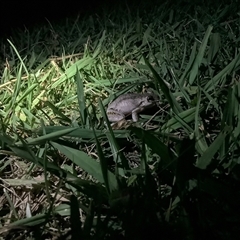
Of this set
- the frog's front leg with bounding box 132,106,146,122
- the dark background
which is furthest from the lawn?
the dark background

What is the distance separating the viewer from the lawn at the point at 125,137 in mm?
1222

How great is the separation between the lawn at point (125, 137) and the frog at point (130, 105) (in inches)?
1.8

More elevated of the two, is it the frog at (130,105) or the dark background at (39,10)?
the dark background at (39,10)

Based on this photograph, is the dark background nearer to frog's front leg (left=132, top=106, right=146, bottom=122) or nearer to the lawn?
the lawn

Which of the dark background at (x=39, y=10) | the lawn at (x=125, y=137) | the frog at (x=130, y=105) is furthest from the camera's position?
the dark background at (x=39, y=10)

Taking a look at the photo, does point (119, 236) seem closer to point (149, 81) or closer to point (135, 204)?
point (135, 204)

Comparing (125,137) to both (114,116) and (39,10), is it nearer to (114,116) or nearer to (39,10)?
(114,116)

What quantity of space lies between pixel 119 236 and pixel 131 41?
1.49 metres

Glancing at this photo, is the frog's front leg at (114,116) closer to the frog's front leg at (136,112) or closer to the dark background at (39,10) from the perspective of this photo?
the frog's front leg at (136,112)

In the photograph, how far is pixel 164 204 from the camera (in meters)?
1.27

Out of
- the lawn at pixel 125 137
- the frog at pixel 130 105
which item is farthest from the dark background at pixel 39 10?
the frog at pixel 130 105

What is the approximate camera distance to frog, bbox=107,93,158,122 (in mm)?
1779

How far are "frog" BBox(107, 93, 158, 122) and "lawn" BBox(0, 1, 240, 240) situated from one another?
5 centimetres

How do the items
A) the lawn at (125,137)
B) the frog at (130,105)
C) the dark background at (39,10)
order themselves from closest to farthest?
the lawn at (125,137), the frog at (130,105), the dark background at (39,10)
